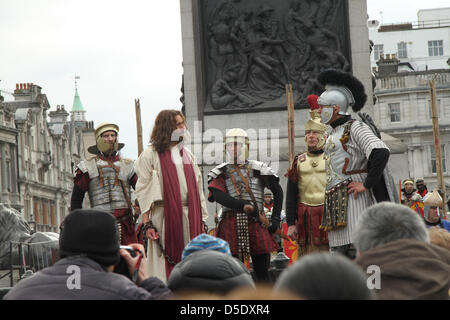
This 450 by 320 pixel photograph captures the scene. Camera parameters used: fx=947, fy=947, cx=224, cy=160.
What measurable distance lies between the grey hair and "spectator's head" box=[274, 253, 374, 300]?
1.54 meters

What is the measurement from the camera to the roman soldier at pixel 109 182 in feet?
30.0

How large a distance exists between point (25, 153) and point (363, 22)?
191 feet

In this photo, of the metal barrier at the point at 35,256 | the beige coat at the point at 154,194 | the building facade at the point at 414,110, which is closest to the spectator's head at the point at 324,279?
the beige coat at the point at 154,194

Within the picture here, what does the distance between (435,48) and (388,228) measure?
256 ft

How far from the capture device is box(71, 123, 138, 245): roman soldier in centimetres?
915

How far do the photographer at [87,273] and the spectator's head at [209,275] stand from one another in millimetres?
89

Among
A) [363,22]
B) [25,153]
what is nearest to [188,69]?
[363,22]

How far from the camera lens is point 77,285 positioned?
401 cm

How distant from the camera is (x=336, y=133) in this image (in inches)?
337

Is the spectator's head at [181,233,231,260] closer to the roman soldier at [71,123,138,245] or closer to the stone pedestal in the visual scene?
the roman soldier at [71,123,138,245]

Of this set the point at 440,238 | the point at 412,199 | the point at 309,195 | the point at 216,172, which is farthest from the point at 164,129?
the point at 412,199

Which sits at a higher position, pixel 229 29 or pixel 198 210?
pixel 229 29

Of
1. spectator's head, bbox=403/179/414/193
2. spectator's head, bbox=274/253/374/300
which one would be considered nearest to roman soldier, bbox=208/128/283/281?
spectator's head, bbox=274/253/374/300
